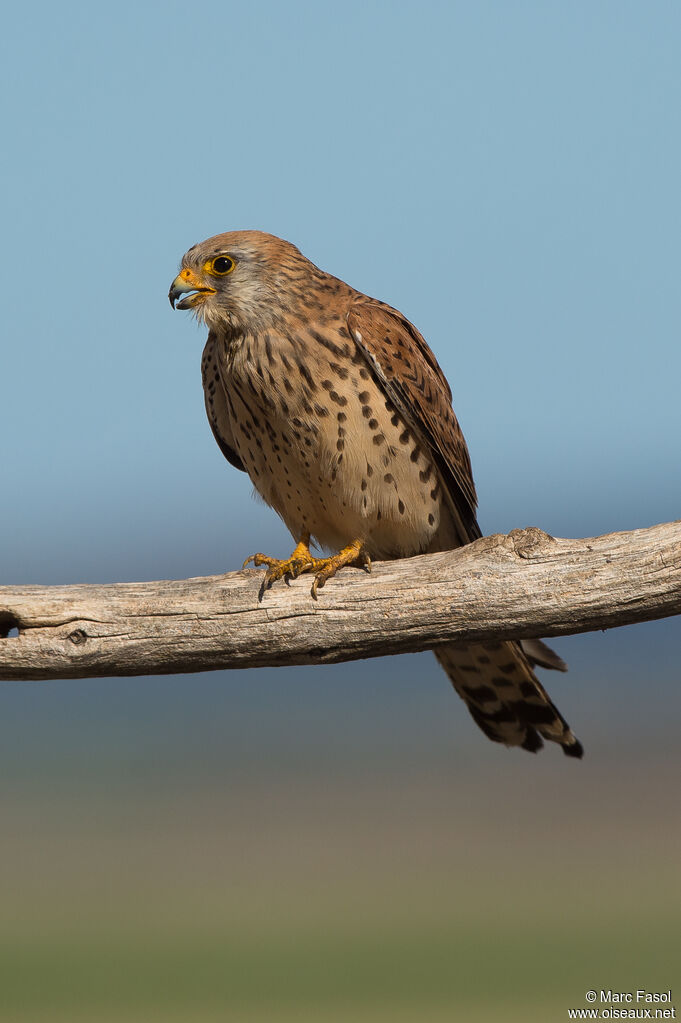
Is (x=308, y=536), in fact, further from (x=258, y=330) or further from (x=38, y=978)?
(x=38, y=978)

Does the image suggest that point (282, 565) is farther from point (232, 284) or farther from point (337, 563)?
point (232, 284)

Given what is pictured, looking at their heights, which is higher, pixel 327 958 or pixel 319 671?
Result: pixel 319 671

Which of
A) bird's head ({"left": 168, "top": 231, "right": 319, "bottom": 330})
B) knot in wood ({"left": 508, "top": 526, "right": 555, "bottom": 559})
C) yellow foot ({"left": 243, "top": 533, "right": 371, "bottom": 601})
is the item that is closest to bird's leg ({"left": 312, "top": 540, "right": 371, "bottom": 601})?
yellow foot ({"left": 243, "top": 533, "right": 371, "bottom": 601})

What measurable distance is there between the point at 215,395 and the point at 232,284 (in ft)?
2.19

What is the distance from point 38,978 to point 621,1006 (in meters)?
31.8

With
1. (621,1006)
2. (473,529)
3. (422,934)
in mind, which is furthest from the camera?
(422,934)

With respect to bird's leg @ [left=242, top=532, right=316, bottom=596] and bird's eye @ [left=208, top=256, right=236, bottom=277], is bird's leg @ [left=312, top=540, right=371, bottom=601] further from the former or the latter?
bird's eye @ [left=208, top=256, right=236, bottom=277]

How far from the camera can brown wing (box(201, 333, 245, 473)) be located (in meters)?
5.95

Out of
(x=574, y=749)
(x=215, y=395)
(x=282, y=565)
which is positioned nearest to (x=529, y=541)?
(x=282, y=565)

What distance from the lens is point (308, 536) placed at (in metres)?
5.79

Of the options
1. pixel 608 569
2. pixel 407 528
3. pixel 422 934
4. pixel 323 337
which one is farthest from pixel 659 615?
pixel 422 934

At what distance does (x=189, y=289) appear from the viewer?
5.57 metres

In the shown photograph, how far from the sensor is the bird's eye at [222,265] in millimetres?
5602

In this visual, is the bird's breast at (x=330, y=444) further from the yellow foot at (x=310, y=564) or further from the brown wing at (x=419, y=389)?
the yellow foot at (x=310, y=564)
